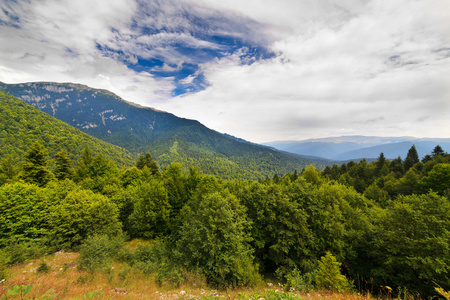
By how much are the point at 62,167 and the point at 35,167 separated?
590cm

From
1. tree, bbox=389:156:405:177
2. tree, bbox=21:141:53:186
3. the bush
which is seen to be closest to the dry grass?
the bush

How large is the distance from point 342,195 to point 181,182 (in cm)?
2679

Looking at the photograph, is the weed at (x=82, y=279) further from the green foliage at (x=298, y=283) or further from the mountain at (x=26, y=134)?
the mountain at (x=26, y=134)

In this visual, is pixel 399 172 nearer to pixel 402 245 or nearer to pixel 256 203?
pixel 402 245

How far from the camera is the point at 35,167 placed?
2445cm

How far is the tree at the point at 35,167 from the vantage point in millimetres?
24109

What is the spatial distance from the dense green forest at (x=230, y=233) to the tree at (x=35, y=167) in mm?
125

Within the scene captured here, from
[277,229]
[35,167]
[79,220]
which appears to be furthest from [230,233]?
[35,167]

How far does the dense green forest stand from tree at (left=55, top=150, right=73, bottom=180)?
0.43m

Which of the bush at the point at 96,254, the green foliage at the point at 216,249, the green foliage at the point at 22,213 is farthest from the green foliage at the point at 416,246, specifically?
the green foliage at the point at 22,213

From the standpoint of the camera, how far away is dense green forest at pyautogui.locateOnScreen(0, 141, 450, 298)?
42.3ft

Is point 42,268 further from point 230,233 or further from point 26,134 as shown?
point 26,134

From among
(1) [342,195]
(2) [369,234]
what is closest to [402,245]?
(2) [369,234]

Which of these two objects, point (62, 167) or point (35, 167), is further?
point (62, 167)
